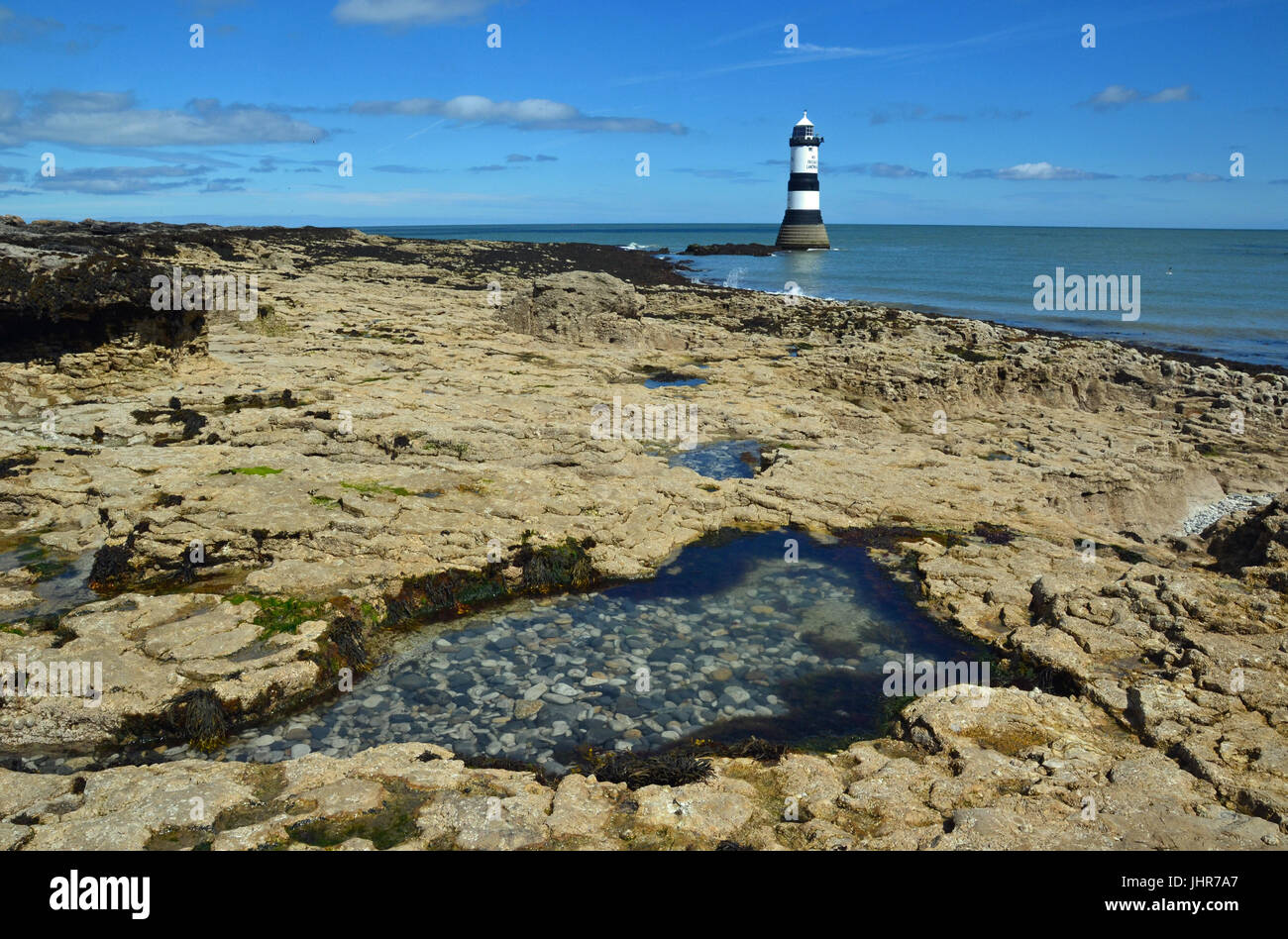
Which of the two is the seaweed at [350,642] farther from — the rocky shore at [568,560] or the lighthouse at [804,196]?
the lighthouse at [804,196]

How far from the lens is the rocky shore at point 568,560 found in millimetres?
5527

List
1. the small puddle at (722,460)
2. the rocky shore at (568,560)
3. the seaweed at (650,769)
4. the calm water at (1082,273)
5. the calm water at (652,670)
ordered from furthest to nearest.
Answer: the calm water at (1082,273), the small puddle at (722,460), the calm water at (652,670), the seaweed at (650,769), the rocky shore at (568,560)

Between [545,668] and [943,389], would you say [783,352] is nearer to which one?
[943,389]

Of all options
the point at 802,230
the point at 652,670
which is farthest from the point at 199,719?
the point at 802,230

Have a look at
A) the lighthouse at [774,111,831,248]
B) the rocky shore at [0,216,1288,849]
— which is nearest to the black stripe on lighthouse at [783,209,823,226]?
the lighthouse at [774,111,831,248]

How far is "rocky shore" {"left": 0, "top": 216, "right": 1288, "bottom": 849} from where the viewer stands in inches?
218

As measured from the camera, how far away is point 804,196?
102 metres

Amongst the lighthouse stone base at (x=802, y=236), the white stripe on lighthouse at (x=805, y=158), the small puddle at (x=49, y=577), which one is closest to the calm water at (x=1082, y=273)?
the lighthouse stone base at (x=802, y=236)

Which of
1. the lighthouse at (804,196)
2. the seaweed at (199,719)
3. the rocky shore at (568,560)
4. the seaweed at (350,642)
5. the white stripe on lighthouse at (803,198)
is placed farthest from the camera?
the white stripe on lighthouse at (803,198)

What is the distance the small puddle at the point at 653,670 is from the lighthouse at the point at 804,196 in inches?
3798

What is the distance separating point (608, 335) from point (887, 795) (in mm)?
20729

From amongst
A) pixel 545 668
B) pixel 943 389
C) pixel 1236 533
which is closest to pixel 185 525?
pixel 545 668

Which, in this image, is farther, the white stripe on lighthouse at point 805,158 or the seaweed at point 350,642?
the white stripe on lighthouse at point 805,158

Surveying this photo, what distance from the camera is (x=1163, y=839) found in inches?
199
